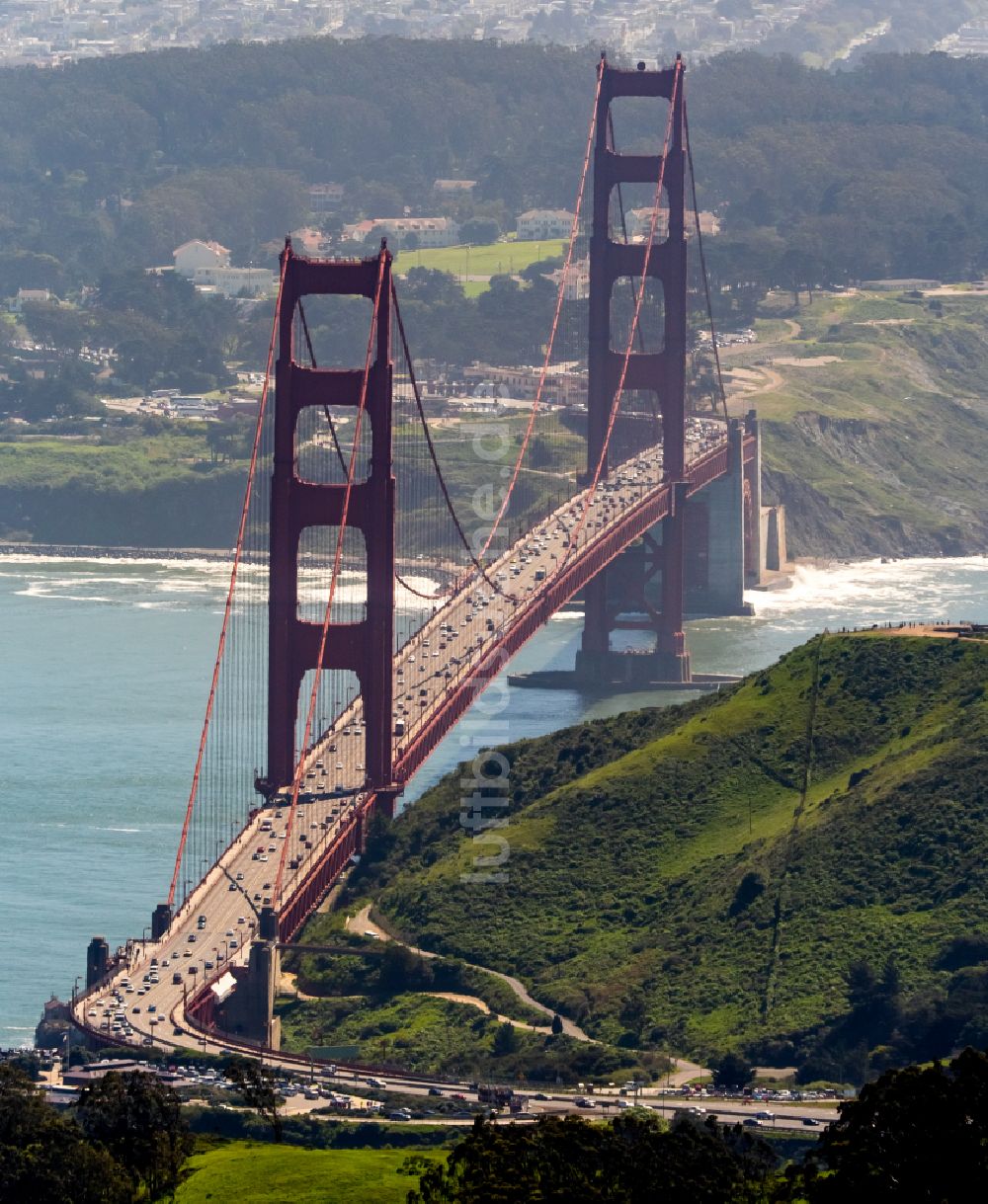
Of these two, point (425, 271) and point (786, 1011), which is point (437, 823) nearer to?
point (786, 1011)

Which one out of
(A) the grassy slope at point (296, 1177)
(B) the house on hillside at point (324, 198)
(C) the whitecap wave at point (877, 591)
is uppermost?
(B) the house on hillside at point (324, 198)

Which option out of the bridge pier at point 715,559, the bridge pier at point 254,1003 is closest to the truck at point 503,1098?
the bridge pier at point 254,1003

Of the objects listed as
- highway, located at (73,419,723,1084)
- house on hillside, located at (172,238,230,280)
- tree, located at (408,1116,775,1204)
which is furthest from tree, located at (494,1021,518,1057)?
house on hillside, located at (172,238,230,280)

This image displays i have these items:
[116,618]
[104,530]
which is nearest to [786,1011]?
[116,618]

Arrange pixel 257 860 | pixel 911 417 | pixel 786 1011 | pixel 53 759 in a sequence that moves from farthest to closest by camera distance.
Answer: pixel 911 417 < pixel 53 759 < pixel 257 860 < pixel 786 1011

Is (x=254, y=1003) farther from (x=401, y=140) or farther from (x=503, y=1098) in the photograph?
(x=401, y=140)

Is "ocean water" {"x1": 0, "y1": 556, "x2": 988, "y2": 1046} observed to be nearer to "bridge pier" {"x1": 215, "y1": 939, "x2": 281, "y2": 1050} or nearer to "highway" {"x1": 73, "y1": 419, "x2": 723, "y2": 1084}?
"highway" {"x1": 73, "y1": 419, "x2": 723, "y2": 1084}

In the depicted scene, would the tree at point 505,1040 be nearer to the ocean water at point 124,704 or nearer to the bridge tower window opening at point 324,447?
the ocean water at point 124,704

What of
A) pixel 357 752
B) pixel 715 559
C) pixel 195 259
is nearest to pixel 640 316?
pixel 715 559
